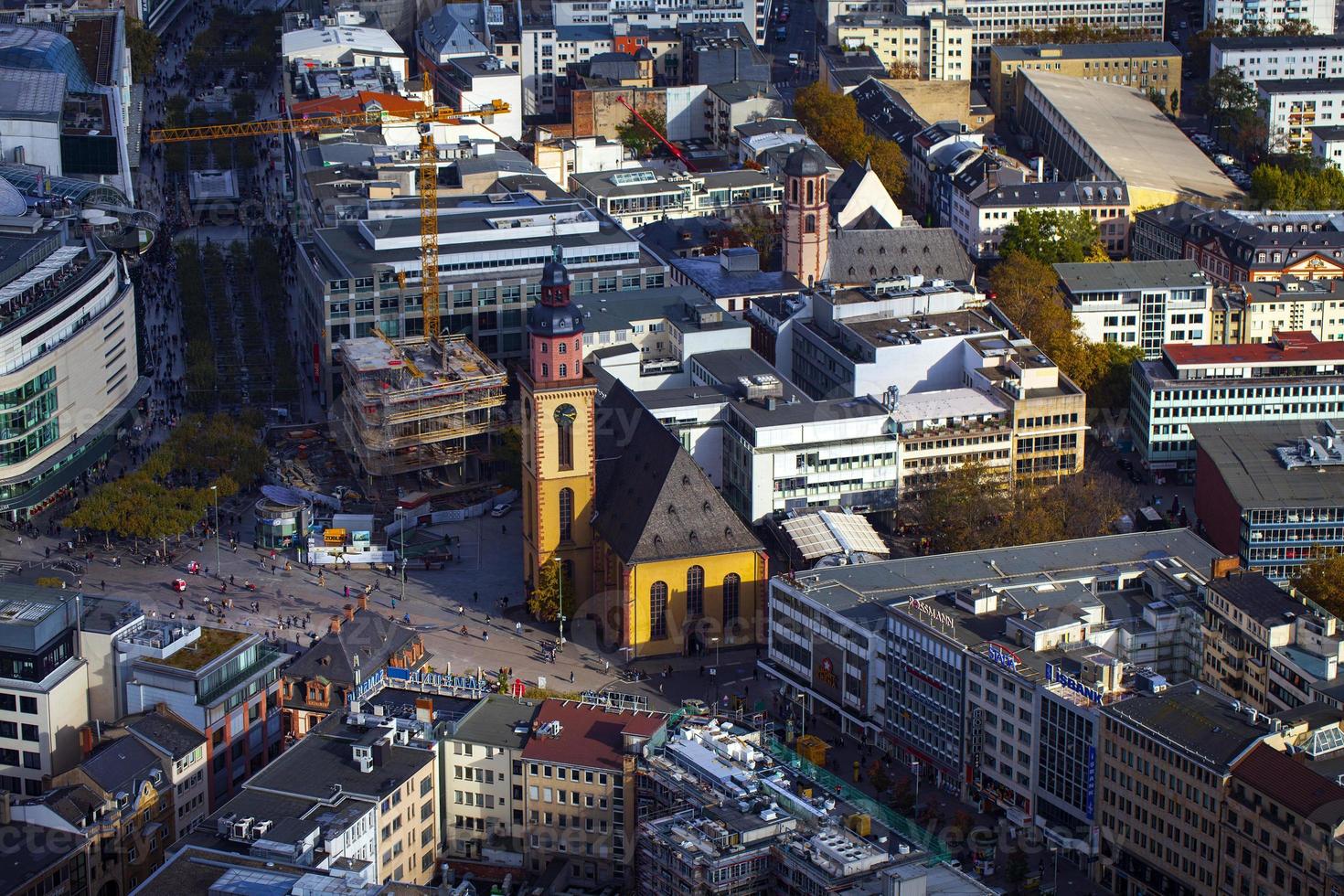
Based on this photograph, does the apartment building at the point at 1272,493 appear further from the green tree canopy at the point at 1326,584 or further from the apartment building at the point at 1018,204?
the apartment building at the point at 1018,204

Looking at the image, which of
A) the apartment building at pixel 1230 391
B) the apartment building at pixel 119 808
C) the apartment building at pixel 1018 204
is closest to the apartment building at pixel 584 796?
the apartment building at pixel 119 808

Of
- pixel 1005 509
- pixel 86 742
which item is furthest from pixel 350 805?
pixel 1005 509

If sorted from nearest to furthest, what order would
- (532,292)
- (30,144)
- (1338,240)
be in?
(532,292), (1338,240), (30,144)

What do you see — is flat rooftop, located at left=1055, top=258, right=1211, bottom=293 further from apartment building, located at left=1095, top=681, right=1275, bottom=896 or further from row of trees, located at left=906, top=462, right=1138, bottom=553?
apartment building, located at left=1095, top=681, right=1275, bottom=896

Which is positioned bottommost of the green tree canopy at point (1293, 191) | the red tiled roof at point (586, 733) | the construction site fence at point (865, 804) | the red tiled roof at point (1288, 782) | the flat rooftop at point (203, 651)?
the construction site fence at point (865, 804)

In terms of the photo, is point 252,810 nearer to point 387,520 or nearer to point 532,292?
point 387,520

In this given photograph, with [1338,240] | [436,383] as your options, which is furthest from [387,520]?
[1338,240]

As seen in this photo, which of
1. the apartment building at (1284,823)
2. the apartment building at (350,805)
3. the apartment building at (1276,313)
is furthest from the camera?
the apartment building at (1276,313)
